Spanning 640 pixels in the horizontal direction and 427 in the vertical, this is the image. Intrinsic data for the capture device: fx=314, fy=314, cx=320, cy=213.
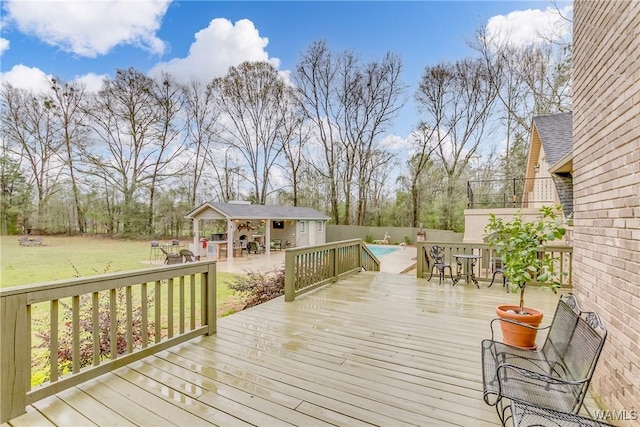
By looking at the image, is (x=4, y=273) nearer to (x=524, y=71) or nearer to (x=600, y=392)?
(x=600, y=392)

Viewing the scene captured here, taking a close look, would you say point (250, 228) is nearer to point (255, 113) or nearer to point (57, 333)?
point (255, 113)

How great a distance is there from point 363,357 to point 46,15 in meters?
7.97

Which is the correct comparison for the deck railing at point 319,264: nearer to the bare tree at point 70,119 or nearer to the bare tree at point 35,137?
the bare tree at point 35,137

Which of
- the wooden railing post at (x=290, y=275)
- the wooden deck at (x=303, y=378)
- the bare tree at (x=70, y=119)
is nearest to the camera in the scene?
the wooden deck at (x=303, y=378)

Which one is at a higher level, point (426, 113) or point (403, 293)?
point (426, 113)

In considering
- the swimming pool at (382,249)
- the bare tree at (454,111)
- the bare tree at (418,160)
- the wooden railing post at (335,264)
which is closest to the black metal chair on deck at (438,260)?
the wooden railing post at (335,264)

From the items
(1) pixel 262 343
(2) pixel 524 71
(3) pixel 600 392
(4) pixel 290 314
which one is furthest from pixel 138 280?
(2) pixel 524 71

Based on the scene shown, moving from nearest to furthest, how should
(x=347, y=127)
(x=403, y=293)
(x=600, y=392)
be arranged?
(x=600, y=392), (x=403, y=293), (x=347, y=127)

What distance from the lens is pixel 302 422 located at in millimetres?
2100

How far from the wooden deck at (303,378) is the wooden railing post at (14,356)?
101 mm

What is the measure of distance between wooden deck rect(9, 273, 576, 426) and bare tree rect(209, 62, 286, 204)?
1971 centimetres

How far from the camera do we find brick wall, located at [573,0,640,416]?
6.20ft

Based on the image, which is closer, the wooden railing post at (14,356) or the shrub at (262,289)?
the wooden railing post at (14,356)

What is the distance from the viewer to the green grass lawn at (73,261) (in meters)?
8.31
